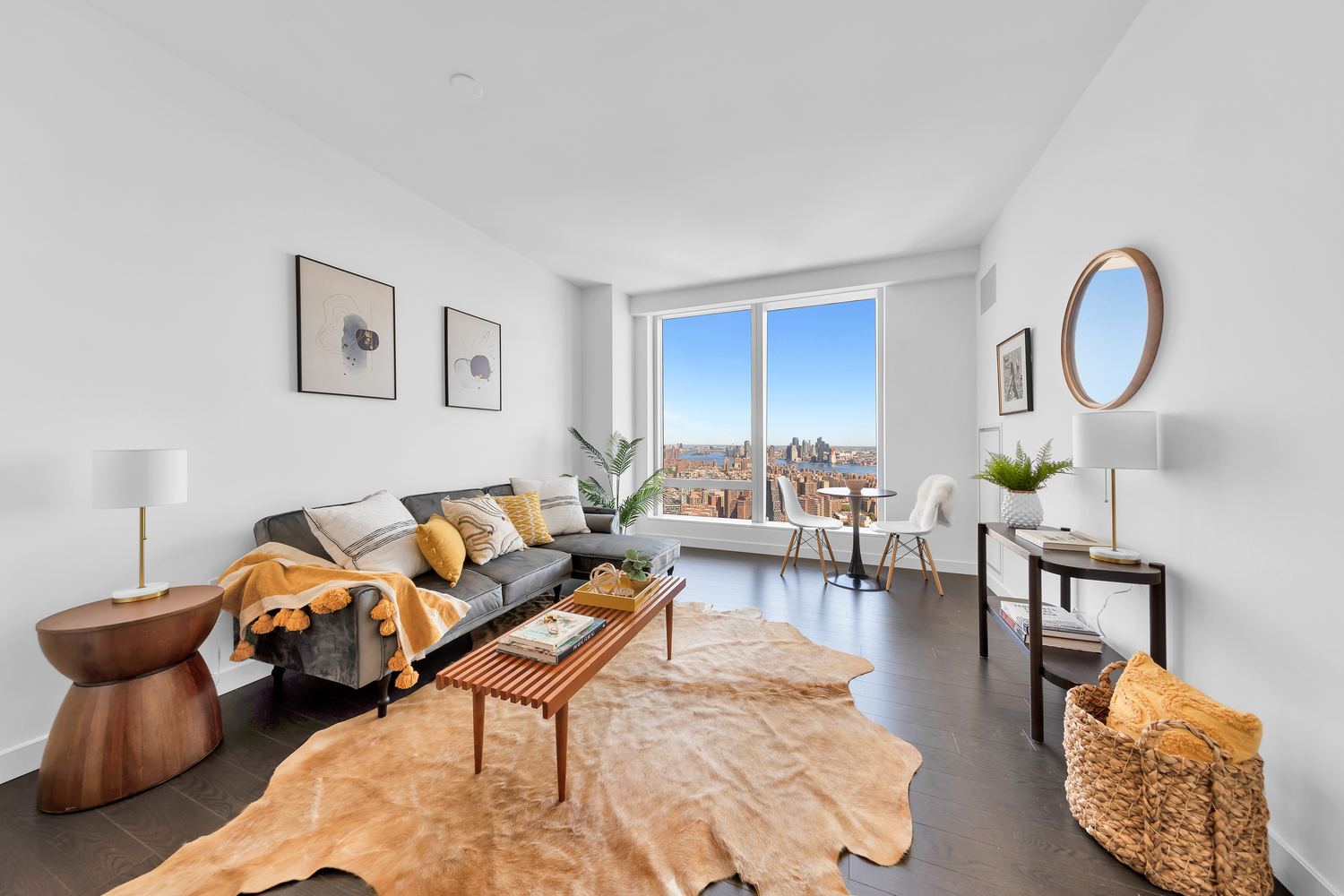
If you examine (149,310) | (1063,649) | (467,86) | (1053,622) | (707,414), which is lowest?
(1063,649)

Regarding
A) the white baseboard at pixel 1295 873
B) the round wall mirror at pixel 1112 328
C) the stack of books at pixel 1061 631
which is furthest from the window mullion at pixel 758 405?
the white baseboard at pixel 1295 873

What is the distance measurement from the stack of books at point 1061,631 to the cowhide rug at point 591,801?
2.66ft

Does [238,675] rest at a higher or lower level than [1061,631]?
lower

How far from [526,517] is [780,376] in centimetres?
307

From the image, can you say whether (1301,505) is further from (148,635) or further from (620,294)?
(620,294)

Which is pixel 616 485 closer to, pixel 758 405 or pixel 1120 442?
pixel 758 405

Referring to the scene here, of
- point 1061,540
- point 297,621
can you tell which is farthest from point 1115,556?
point 297,621

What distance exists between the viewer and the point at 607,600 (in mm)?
2197

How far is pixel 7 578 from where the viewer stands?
1.69 meters

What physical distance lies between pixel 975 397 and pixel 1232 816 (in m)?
3.58

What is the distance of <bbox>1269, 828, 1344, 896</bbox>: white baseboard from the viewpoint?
3.84ft

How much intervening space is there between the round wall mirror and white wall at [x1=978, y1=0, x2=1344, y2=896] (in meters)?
0.05

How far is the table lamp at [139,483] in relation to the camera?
1.67 meters

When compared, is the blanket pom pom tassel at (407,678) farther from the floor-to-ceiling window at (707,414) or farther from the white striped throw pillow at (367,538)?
the floor-to-ceiling window at (707,414)
